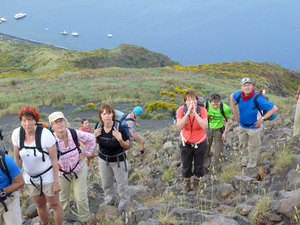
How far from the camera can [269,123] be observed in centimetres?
834

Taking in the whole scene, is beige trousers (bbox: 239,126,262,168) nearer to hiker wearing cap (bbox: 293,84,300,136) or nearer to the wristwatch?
hiker wearing cap (bbox: 293,84,300,136)

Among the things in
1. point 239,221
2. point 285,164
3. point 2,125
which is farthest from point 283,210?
point 2,125

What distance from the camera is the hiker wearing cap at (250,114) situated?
4893mm

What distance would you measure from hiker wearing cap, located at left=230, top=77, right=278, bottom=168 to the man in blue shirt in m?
3.86

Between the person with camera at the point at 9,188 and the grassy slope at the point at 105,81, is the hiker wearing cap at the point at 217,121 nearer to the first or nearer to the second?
the person with camera at the point at 9,188

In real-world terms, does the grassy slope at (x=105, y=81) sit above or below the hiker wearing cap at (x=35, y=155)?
above

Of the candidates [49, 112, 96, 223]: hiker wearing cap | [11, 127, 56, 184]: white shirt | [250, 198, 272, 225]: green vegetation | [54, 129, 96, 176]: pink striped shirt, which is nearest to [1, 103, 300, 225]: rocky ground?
[250, 198, 272, 225]: green vegetation

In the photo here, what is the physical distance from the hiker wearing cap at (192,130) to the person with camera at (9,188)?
7.85ft

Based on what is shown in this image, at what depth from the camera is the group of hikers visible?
3.32 meters

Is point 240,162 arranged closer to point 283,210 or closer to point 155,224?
point 283,210

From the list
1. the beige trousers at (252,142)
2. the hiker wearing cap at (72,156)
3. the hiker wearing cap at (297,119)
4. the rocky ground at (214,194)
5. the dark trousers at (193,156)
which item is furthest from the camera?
the hiker wearing cap at (297,119)

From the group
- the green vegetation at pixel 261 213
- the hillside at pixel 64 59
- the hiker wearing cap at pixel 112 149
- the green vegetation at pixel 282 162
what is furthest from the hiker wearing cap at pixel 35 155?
the hillside at pixel 64 59

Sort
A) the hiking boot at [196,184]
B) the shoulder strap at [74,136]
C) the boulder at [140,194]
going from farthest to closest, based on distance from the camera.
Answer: the hiking boot at [196,184]
the boulder at [140,194]
the shoulder strap at [74,136]

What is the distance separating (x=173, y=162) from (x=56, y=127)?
11.8ft
